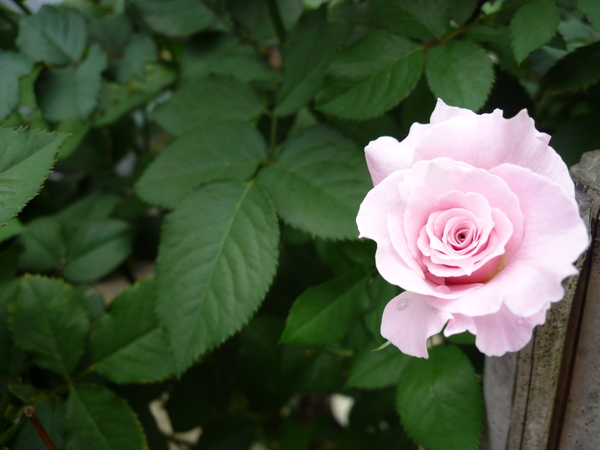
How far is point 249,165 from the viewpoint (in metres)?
0.58

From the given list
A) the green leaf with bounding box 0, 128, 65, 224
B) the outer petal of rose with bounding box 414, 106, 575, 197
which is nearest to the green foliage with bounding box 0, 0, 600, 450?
the green leaf with bounding box 0, 128, 65, 224

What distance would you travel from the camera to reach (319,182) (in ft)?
1.74

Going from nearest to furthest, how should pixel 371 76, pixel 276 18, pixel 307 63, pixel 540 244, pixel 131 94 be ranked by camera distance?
pixel 540 244 → pixel 371 76 → pixel 307 63 → pixel 276 18 → pixel 131 94

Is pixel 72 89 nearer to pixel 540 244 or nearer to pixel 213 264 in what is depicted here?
pixel 213 264

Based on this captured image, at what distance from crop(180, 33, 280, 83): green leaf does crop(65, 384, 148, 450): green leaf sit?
1.41 ft

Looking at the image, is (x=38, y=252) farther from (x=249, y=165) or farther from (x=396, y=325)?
(x=396, y=325)

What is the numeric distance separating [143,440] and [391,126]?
19.5 inches

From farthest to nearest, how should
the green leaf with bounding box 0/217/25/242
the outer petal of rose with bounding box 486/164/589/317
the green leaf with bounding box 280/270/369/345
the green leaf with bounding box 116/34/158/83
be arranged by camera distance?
the green leaf with bounding box 116/34/158/83
the green leaf with bounding box 0/217/25/242
the green leaf with bounding box 280/270/369/345
the outer petal of rose with bounding box 486/164/589/317

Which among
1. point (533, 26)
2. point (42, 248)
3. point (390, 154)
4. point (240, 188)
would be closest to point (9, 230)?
point (42, 248)

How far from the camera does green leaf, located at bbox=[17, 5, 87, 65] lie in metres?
0.65

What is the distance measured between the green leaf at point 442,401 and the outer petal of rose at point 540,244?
21 cm

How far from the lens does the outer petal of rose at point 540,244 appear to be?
0.84ft

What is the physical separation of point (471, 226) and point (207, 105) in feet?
1.47

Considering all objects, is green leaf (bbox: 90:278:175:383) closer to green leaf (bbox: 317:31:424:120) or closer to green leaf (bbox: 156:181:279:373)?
green leaf (bbox: 156:181:279:373)
